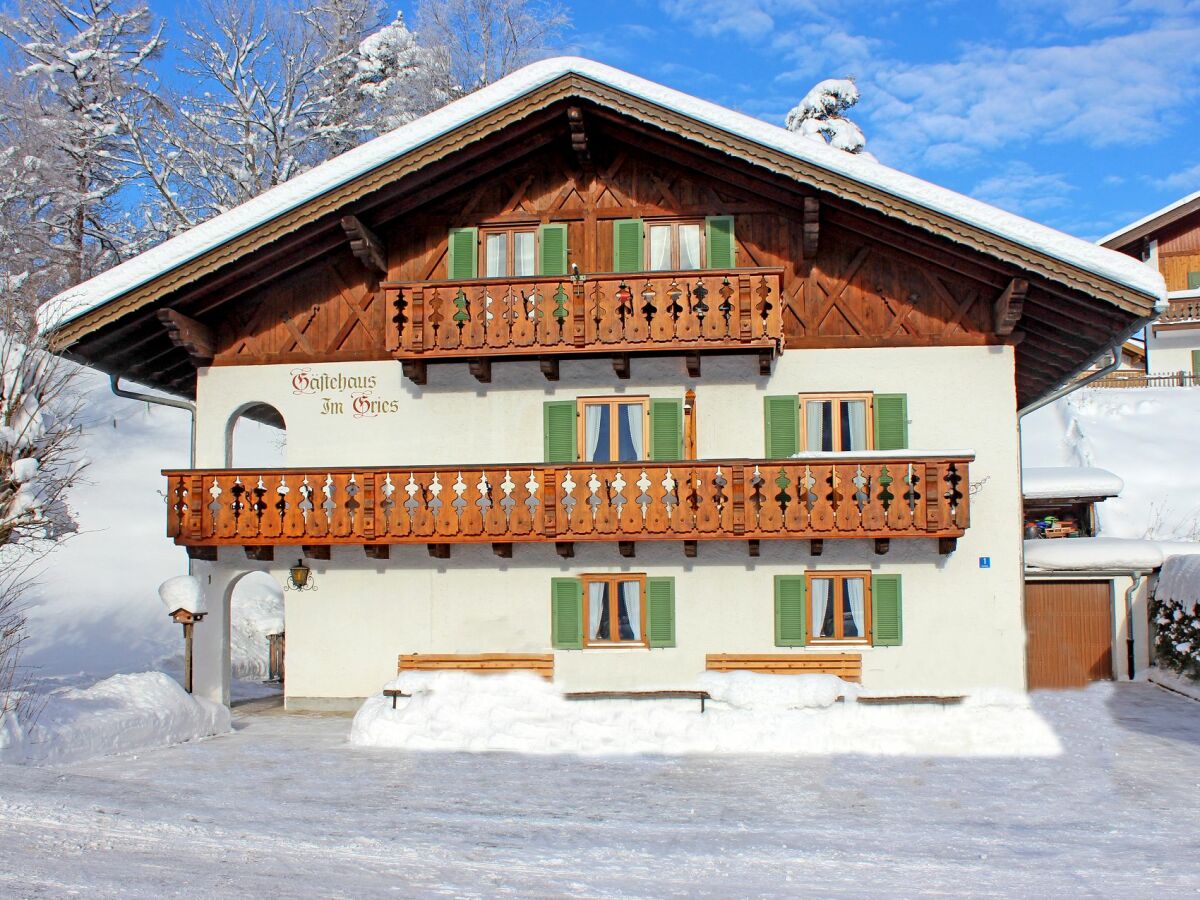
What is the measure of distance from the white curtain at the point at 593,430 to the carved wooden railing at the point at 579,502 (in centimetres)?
129

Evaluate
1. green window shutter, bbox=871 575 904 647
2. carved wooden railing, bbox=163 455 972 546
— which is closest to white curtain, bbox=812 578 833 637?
green window shutter, bbox=871 575 904 647

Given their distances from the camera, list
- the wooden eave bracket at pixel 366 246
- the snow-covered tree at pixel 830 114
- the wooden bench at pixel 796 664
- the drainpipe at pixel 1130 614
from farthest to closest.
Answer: the snow-covered tree at pixel 830 114 < the drainpipe at pixel 1130 614 < the wooden eave bracket at pixel 366 246 < the wooden bench at pixel 796 664

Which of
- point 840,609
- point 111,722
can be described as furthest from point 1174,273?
point 111,722

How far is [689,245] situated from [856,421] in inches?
147

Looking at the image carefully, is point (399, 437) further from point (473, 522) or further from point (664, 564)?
point (664, 564)

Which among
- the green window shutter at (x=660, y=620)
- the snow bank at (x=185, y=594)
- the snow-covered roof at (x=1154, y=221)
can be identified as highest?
the snow-covered roof at (x=1154, y=221)

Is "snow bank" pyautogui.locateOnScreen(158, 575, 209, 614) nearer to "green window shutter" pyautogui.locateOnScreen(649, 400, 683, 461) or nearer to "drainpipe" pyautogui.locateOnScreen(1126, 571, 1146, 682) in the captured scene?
"green window shutter" pyautogui.locateOnScreen(649, 400, 683, 461)

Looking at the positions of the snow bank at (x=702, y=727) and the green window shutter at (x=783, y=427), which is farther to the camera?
the green window shutter at (x=783, y=427)

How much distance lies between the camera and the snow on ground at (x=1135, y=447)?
30797 millimetres

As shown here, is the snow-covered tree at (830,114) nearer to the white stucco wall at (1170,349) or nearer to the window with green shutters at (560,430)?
the white stucco wall at (1170,349)

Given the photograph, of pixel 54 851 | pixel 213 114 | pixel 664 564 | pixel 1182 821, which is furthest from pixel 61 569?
pixel 1182 821

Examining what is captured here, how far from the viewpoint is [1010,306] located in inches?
617

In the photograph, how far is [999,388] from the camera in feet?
53.4

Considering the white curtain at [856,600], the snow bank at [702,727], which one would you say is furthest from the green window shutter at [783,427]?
the snow bank at [702,727]
